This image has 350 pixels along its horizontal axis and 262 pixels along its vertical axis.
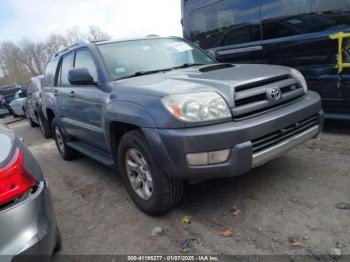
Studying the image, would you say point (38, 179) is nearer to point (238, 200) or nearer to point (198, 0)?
point (238, 200)

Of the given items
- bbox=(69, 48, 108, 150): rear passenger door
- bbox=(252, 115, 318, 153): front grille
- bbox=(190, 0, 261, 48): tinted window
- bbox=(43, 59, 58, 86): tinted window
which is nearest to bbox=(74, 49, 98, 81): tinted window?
bbox=(69, 48, 108, 150): rear passenger door

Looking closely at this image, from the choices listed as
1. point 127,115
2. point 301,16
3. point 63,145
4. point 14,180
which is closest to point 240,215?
point 127,115

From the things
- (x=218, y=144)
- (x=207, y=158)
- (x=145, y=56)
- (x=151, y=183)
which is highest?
(x=145, y=56)

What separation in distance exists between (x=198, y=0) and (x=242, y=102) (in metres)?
4.26

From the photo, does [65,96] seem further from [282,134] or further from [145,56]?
[282,134]

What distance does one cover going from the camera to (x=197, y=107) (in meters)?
2.61

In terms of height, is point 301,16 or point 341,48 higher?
point 301,16

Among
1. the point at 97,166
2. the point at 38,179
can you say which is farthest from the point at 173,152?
the point at 97,166

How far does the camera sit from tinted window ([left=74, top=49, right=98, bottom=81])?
3.81 m

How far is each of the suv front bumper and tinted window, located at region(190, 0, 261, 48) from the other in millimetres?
2967

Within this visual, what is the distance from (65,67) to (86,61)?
3.68 feet

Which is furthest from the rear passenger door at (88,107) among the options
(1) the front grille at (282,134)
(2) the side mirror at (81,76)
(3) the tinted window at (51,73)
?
(1) the front grille at (282,134)

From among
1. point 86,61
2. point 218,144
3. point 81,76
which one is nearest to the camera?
point 218,144

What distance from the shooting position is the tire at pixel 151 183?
2.85 m
